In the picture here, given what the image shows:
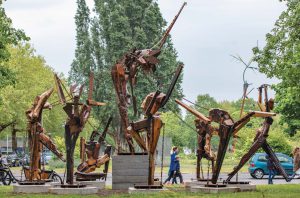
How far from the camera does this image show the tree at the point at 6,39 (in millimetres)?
25867

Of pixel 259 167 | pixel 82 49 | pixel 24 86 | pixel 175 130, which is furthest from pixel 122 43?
Answer: pixel 175 130

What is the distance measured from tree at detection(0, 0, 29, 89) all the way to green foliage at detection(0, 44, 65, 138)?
2740cm

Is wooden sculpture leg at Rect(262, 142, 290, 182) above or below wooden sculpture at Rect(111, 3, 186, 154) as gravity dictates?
below

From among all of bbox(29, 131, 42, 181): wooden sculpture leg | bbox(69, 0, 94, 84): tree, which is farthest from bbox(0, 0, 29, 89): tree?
bbox(69, 0, 94, 84): tree

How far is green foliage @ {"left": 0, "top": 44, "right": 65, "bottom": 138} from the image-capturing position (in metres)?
57.8

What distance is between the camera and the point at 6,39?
85.4 ft

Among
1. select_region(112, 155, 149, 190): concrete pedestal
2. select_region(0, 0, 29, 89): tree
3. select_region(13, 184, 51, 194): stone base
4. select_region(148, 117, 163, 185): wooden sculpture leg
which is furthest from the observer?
select_region(0, 0, 29, 89): tree

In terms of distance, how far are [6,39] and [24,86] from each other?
35.0m

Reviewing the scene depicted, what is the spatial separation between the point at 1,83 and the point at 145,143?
7663 mm

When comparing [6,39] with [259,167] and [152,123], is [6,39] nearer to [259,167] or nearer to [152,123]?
[152,123]

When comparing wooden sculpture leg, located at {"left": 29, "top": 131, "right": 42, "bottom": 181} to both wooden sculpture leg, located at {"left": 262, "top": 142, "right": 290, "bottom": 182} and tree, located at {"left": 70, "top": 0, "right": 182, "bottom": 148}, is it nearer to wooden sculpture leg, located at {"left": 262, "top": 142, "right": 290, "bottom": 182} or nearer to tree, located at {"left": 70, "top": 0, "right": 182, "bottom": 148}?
wooden sculpture leg, located at {"left": 262, "top": 142, "right": 290, "bottom": 182}

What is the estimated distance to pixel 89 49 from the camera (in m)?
62.0

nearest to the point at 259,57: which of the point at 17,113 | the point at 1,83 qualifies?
the point at 1,83

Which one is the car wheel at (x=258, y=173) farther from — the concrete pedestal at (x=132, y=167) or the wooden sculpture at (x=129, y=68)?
the concrete pedestal at (x=132, y=167)
